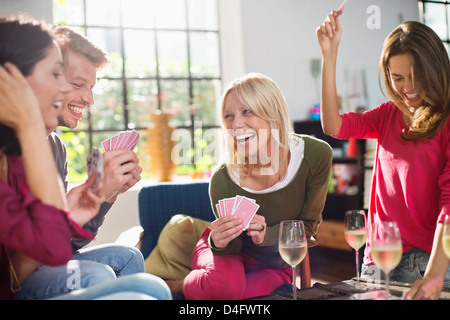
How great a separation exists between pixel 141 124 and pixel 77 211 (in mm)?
3233

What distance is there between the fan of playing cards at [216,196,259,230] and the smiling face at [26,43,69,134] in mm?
723

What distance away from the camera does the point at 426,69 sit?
1533 mm

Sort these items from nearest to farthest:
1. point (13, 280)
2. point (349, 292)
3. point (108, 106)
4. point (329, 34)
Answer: point (13, 280) < point (349, 292) < point (329, 34) < point (108, 106)

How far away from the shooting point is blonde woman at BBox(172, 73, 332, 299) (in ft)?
6.25

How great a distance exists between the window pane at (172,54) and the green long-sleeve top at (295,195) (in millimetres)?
2798

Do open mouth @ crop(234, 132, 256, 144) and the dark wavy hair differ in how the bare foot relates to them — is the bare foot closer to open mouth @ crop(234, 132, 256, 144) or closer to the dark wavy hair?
open mouth @ crop(234, 132, 256, 144)

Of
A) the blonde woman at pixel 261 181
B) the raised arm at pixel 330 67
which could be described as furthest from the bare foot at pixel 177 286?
the raised arm at pixel 330 67

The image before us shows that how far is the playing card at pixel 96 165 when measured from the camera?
1.24 metres

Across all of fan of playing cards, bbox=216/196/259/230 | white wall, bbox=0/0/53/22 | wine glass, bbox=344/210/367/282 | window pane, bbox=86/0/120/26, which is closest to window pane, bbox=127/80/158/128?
window pane, bbox=86/0/120/26

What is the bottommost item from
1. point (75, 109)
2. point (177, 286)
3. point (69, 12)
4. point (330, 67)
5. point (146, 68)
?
point (177, 286)

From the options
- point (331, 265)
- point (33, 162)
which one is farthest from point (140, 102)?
point (33, 162)

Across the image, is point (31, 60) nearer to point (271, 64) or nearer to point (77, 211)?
point (77, 211)

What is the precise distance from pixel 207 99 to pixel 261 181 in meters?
Result: 2.84

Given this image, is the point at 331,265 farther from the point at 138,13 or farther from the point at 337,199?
the point at 138,13
